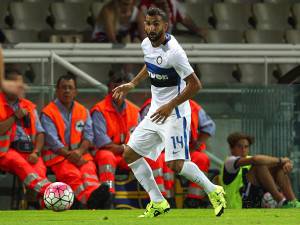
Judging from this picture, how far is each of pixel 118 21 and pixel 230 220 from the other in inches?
235

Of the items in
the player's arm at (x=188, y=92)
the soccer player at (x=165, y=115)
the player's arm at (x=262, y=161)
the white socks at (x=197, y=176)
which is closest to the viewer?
the player's arm at (x=188, y=92)

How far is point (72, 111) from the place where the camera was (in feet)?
47.3

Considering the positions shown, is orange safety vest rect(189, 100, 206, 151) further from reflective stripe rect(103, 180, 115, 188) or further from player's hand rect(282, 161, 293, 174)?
reflective stripe rect(103, 180, 115, 188)

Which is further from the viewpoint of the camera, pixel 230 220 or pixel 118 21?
pixel 118 21

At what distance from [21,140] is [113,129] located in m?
1.21

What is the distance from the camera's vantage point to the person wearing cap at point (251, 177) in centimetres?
1430

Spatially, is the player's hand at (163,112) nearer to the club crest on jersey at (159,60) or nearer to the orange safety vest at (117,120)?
the club crest on jersey at (159,60)

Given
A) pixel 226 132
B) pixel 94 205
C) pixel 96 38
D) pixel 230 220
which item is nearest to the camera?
pixel 230 220

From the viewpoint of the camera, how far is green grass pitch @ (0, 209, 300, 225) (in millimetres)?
10648

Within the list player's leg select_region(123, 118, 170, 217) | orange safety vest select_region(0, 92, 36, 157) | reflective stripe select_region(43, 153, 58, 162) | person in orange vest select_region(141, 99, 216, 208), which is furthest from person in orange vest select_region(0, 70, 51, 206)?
player's leg select_region(123, 118, 170, 217)

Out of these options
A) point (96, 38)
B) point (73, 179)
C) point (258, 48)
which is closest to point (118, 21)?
point (96, 38)

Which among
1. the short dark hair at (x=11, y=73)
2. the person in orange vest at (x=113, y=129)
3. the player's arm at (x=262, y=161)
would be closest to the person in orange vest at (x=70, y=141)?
the person in orange vest at (x=113, y=129)

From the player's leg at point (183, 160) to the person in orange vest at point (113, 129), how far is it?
9.20ft

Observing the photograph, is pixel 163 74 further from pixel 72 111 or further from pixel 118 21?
pixel 118 21
